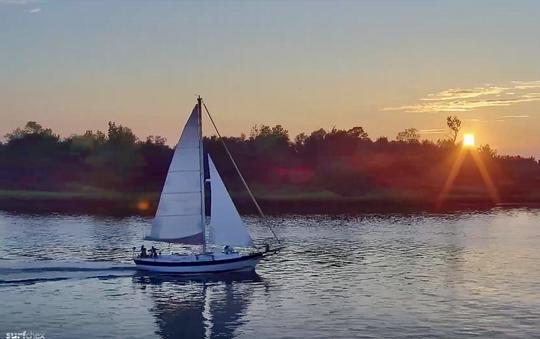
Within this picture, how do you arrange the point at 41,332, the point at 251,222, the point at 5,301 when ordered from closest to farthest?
1. the point at 41,332
2. the point at 5,301
3. the point at 251,222

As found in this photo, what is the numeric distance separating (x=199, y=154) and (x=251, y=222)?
195ft

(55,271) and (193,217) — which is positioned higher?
(193,217)

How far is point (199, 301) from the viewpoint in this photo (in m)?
57.0

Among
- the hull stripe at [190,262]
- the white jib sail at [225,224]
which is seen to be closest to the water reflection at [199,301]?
Result: the hull stripe at [190,262]

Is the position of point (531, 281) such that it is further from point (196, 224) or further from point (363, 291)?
point (196, 224)

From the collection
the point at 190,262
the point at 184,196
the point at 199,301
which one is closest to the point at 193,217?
the point at 184,196

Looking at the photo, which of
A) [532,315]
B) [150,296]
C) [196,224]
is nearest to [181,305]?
[150,296]

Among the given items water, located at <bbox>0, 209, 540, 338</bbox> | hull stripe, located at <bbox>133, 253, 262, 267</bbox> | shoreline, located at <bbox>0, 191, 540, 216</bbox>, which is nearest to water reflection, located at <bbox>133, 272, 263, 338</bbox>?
water, located at <bbox>0, 209, 540, 338</bbox>

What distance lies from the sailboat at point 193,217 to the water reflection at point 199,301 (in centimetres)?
108

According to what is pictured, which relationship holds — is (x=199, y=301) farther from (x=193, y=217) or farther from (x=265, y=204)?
(x=265, y=204)

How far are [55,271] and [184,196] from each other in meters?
14.6

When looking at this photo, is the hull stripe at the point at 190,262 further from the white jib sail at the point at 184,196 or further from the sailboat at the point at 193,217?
the white jib sail at the point at 184,196

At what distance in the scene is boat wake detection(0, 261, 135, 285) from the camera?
214 feet

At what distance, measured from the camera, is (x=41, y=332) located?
46844 mm
